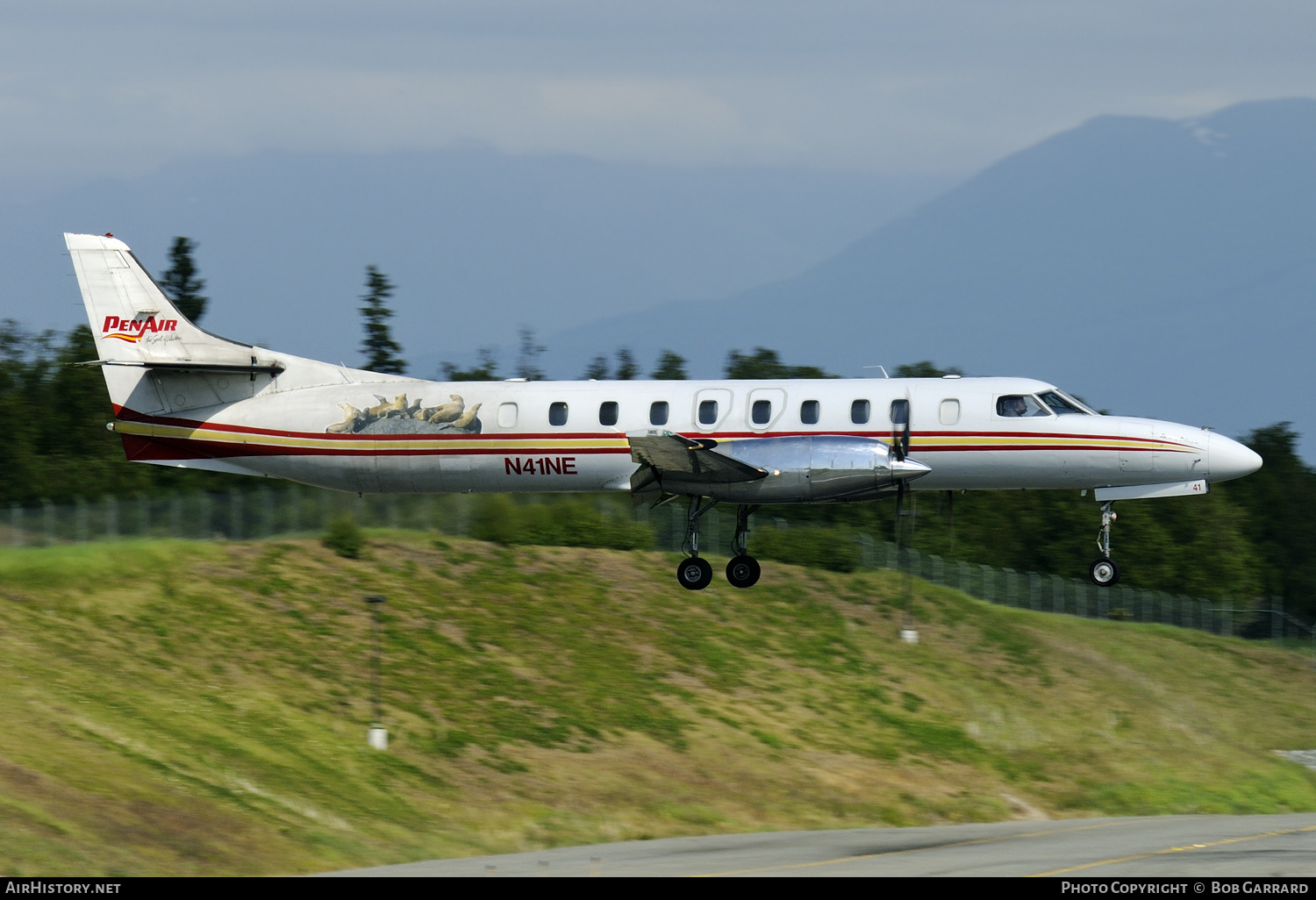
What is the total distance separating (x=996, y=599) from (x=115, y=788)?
45.0 m

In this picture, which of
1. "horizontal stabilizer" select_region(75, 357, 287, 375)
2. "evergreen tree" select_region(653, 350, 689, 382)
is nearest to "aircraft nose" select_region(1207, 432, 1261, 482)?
"horizontal stabilizer" select_region(75, 357, 287, 375)

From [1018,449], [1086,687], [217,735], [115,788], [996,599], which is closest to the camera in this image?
[1018,449]

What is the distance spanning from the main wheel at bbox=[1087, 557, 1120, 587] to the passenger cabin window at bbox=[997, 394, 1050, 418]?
11.2 ft

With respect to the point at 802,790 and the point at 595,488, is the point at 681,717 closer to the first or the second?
the point at 802,790

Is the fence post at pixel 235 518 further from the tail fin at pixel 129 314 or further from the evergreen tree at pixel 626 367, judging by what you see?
the evergreen tree at pixel 626 367

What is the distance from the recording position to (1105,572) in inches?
1223

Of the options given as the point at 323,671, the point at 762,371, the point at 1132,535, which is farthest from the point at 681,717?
the point at 1132,535

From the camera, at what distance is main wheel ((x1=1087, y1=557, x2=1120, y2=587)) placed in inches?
1216

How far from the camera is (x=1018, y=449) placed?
30.2 m

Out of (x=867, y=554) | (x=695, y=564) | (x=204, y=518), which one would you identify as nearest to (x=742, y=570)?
(x=695, y=564)

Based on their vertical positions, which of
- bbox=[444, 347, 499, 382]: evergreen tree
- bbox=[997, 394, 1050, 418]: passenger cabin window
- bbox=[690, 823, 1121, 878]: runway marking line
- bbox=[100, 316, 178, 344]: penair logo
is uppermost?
bbox=[444, 347, 499, 382]: evergreen tree

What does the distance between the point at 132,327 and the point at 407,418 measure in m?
7.52

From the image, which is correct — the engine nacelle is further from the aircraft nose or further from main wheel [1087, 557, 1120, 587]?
the aircraft nose

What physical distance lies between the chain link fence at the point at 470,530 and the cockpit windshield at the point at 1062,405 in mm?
18324
